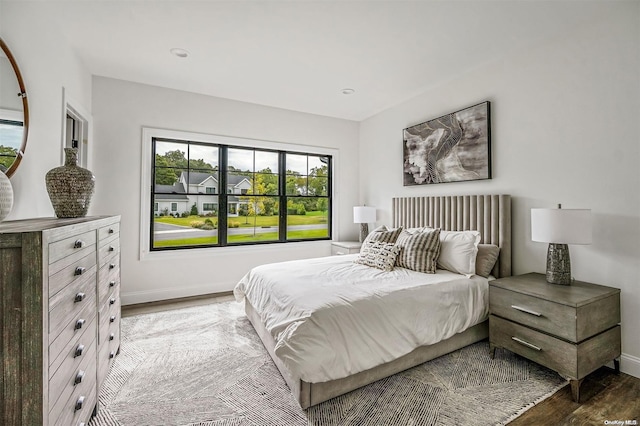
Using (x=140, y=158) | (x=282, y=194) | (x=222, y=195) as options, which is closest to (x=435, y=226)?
(x=282, y=194)

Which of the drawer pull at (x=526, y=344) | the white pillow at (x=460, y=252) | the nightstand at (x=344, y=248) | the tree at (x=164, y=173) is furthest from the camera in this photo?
the nightstand at (x=344, y=248)

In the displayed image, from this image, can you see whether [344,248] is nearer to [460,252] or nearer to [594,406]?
[460,252]

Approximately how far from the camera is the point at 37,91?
2066mm

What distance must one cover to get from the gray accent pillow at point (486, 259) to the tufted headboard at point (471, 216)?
11cm

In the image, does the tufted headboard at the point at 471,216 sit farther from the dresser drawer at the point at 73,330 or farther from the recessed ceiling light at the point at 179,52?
the dresser drawer at the point at 73,330

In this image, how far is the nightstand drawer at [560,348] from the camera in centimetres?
186

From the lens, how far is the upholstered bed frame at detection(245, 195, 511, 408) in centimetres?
184

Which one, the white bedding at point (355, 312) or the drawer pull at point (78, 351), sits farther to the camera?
the white bedding at point (355, 312)

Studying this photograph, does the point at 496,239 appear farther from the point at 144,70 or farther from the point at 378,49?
the point at 144,70

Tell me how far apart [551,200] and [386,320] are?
74.3 inches

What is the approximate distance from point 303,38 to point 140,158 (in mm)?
2479

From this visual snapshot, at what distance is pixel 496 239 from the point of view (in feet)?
9.41

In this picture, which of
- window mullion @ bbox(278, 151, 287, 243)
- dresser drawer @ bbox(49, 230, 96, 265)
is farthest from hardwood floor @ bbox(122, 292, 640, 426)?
window mullion @ bbox(278, 151, 287, 243)

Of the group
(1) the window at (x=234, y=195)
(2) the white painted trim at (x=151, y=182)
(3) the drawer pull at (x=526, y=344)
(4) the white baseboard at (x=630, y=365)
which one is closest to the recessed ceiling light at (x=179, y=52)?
(2) the white painted trim at (x=151, y=182)
